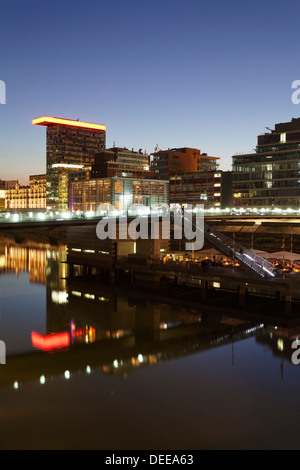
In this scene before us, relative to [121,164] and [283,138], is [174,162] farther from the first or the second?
[283,138]

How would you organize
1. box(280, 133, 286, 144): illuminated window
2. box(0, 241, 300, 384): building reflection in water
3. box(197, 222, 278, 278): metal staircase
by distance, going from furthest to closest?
1. box(280, 133, 286, 144): illuminated window
2. box(197, 222, 278, 278): metal staircase
3. box(0, 241, 300, 384): building reflection in water

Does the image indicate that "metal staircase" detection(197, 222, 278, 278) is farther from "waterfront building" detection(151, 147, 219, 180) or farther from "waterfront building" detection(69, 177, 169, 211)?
"waterfront building" detection(151, 147, 219, 180)

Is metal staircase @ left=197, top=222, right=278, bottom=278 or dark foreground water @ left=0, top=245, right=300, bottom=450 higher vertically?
metal staircase @ left=197, top=222, right=278, bottom=278

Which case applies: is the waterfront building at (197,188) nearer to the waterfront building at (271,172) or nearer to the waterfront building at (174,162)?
the waterfront building at (174,162)

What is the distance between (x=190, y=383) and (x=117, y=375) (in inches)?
153

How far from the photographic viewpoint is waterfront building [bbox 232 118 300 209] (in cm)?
10988

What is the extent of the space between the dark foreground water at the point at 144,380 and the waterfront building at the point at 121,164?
13609cm

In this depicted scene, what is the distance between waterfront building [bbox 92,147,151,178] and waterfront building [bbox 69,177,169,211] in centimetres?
6877

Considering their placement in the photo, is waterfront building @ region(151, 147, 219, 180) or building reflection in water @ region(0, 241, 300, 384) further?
waterfront building @ region(151, 147, 219, 180)

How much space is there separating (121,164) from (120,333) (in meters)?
153

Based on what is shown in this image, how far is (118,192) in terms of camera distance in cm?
9300

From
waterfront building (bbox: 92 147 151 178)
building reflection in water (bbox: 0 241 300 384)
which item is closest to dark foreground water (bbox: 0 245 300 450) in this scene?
building reflection in water (bbox: 0 241 300 384)

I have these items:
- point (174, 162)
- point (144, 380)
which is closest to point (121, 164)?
point (174, 162)

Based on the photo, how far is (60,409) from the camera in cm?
A: 1972
